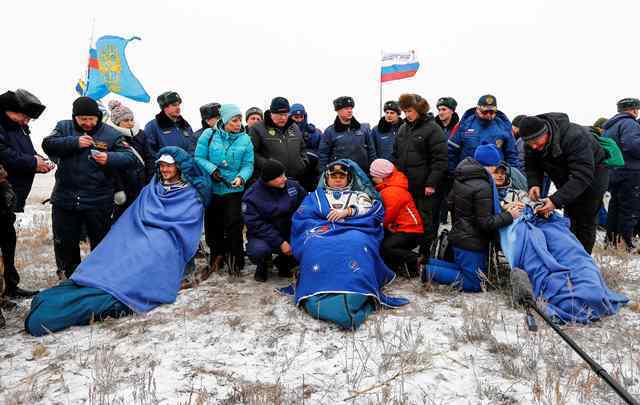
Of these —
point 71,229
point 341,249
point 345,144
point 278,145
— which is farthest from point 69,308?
point 345,144

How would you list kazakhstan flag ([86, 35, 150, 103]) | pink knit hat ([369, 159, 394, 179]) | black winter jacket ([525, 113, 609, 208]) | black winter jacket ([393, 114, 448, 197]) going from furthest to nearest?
1. kazakhstan flag ([86, 35, 150, 103])
2. black winter jacket ([393, 114, 448, 197])
3. pink knit hat ([369, 159, 394, 179])
4. black winter jacket ([525, 113, 609, 208])

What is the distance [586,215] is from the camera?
448cm

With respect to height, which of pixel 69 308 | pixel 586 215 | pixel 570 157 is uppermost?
pixel 570 157

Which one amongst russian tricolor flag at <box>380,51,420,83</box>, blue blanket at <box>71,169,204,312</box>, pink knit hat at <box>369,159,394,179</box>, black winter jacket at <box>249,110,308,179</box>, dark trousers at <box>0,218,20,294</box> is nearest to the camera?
blue blanket at <box>71,169,204,312</box>

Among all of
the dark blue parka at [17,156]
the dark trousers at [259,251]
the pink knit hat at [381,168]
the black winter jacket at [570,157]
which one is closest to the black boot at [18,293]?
the dark blue parka at [17,156]

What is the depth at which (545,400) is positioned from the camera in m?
2.38

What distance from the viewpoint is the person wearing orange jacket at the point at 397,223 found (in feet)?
15.2

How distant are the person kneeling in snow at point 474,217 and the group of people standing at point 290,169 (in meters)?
0.01

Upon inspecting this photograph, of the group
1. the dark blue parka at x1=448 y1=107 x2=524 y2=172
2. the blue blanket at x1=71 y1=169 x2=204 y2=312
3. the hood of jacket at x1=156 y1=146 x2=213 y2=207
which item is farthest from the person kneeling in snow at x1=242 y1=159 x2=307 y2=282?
the dark blue parka at x1=448 y1=107 x2=524 y2=172

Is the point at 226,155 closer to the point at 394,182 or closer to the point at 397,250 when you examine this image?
the point at 394,182

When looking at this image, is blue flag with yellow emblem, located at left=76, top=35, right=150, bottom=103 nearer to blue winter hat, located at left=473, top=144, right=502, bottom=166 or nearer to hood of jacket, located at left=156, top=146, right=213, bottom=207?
hood of jacket, located at left=156, top=146, right=213, bottom=207

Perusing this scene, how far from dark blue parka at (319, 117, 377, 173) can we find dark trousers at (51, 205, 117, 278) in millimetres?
2808

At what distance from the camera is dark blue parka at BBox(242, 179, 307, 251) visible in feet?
14.8

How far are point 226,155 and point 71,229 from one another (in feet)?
5.64
